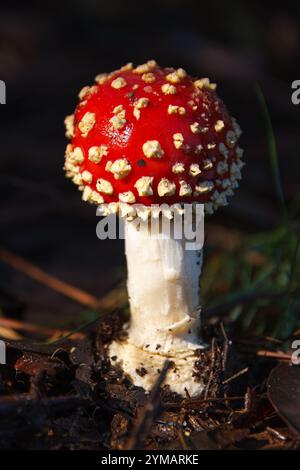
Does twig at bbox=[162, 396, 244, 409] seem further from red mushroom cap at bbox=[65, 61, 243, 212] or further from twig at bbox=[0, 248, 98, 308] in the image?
twig at bbox=[0, 248, 98, 308]

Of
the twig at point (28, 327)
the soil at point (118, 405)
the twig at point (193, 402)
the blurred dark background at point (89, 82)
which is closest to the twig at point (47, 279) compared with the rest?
the blurred dark background at point (89, 82)

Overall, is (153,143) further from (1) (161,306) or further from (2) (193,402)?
(2) (193,402)

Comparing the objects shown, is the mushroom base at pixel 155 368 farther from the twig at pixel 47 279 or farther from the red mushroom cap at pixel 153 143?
the twig at pixel 47 279

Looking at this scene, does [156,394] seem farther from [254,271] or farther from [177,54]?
[177,54]

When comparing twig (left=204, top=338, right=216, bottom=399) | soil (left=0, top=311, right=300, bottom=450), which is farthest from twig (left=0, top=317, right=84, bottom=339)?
twig (left=204, top=338, right=216, bottom=399)

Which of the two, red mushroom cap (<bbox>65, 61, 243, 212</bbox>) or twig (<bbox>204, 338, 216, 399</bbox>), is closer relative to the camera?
red mushroom cap (<bbox>65, 61, 243, 212</bbox>)

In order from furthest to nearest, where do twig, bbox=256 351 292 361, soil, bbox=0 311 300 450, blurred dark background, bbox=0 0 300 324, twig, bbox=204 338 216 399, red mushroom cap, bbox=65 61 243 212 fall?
1. blurred dark background, bbox=0 0 300 324
2. twig, bbox=256 351 292 361
3. twig, bbox=204 338 216 399
4. red mushroom cap, bbox=65 61 243 212
5. soil, bbox=0 311 300 450
